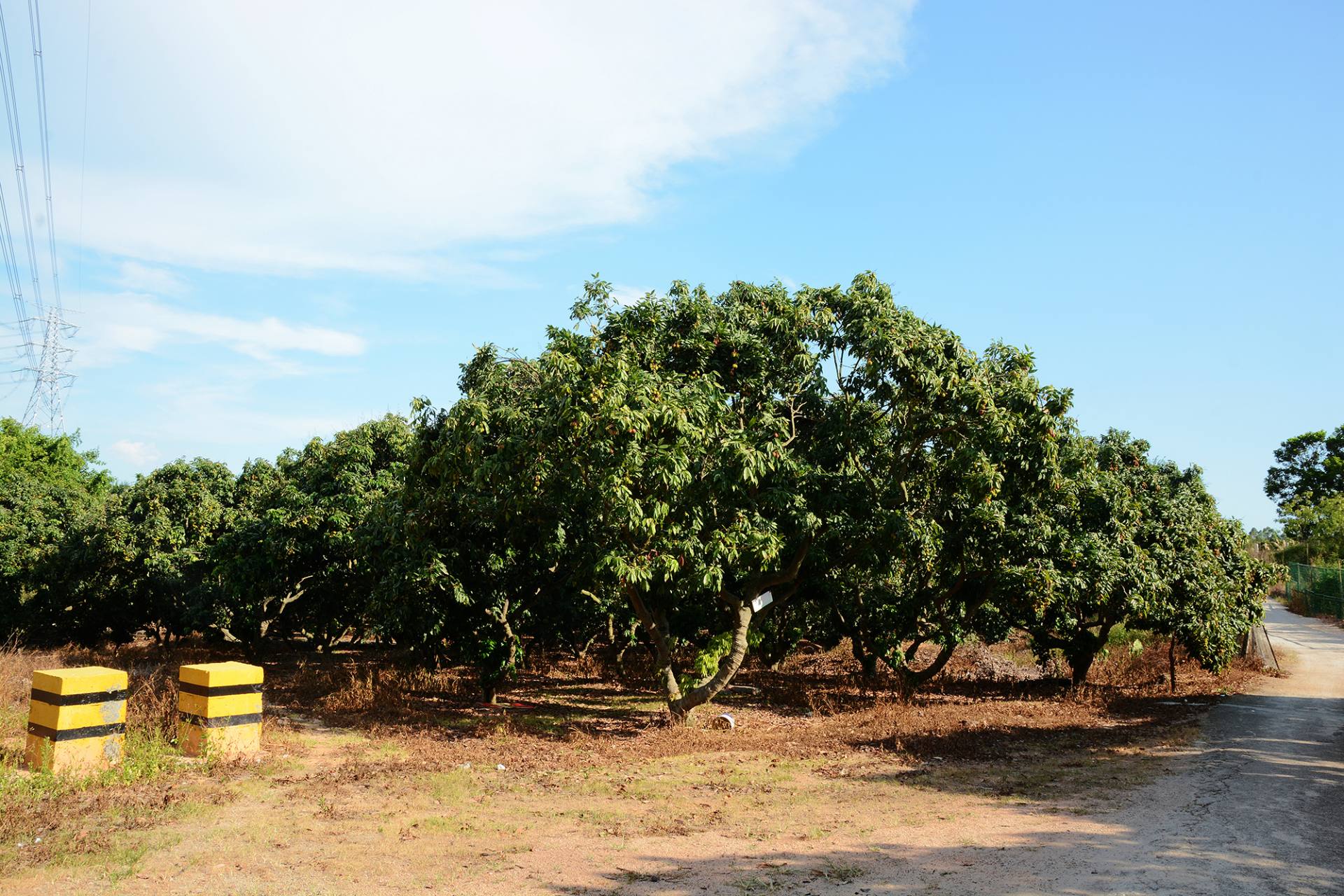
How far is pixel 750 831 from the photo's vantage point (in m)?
8.14

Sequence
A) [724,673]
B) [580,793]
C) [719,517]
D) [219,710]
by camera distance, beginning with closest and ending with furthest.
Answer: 1. [580,793]
2. [219,710]
3. [719,517]
4. [724,673]

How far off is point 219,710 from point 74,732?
4.55ft

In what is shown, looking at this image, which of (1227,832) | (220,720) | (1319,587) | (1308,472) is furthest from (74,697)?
(1308,472)

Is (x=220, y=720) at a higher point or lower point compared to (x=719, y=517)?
lower

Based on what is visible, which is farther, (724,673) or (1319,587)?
(1319,587)

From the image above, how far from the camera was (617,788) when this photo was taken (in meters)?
9.71

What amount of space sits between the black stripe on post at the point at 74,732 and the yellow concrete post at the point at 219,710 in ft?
2.67

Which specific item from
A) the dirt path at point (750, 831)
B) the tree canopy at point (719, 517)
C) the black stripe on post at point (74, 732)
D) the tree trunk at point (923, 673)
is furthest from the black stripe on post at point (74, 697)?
the tree trunk at point (923, 673)

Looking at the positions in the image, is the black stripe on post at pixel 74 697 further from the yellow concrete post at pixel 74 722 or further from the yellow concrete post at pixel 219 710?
the yellow concrete post at pixel 219 710

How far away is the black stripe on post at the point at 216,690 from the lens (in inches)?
400

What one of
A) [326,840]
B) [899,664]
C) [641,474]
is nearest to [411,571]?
[641,474]

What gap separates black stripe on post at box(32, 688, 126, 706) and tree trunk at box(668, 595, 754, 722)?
23.3ft

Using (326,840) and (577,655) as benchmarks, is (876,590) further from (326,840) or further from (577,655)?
(326,840)

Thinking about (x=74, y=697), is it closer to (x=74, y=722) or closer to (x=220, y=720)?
(x=74, y=722)
